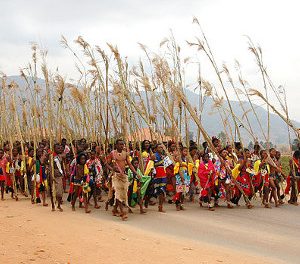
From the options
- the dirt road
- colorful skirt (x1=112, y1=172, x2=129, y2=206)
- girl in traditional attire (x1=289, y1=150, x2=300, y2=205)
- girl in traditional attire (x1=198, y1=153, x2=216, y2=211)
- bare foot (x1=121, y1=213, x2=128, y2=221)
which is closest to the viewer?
the dirt road

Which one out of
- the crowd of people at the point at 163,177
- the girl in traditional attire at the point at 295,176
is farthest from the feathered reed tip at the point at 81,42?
the girl in traditional attire at the point at 295,176

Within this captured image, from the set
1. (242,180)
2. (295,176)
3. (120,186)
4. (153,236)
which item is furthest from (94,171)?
(295,176)

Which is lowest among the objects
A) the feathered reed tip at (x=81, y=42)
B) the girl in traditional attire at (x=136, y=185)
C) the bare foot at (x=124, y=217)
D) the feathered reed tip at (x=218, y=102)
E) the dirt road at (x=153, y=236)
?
the dirt road at (x=153, y=236)

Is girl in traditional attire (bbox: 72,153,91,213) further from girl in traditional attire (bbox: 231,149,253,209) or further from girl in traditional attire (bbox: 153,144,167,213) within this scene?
girl in traditional attire (bbox: 231,149,253,209)

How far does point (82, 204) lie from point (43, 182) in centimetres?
105

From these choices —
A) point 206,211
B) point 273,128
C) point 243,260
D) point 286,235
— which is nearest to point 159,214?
point 206,211

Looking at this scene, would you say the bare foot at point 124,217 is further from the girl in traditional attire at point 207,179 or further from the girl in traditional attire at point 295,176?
the girl in traditional attire at point 295,176

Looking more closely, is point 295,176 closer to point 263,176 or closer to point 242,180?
point 263,176

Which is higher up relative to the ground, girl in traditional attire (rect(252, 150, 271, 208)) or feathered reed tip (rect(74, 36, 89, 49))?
feathered reed tip (rect(74, 36, 89, 49))

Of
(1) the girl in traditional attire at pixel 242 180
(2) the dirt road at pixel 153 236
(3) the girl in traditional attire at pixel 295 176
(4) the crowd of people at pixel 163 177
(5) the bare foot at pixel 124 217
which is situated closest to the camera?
(2) the dirt road at pixel 153 236

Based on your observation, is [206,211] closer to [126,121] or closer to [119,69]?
[126,121]

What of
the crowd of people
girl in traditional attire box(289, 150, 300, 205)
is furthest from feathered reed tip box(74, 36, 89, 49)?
girl in traditional attire box(289, 150, 300, 205)

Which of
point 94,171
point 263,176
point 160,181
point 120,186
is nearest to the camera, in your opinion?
point 120,186

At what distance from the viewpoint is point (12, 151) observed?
11539mm
